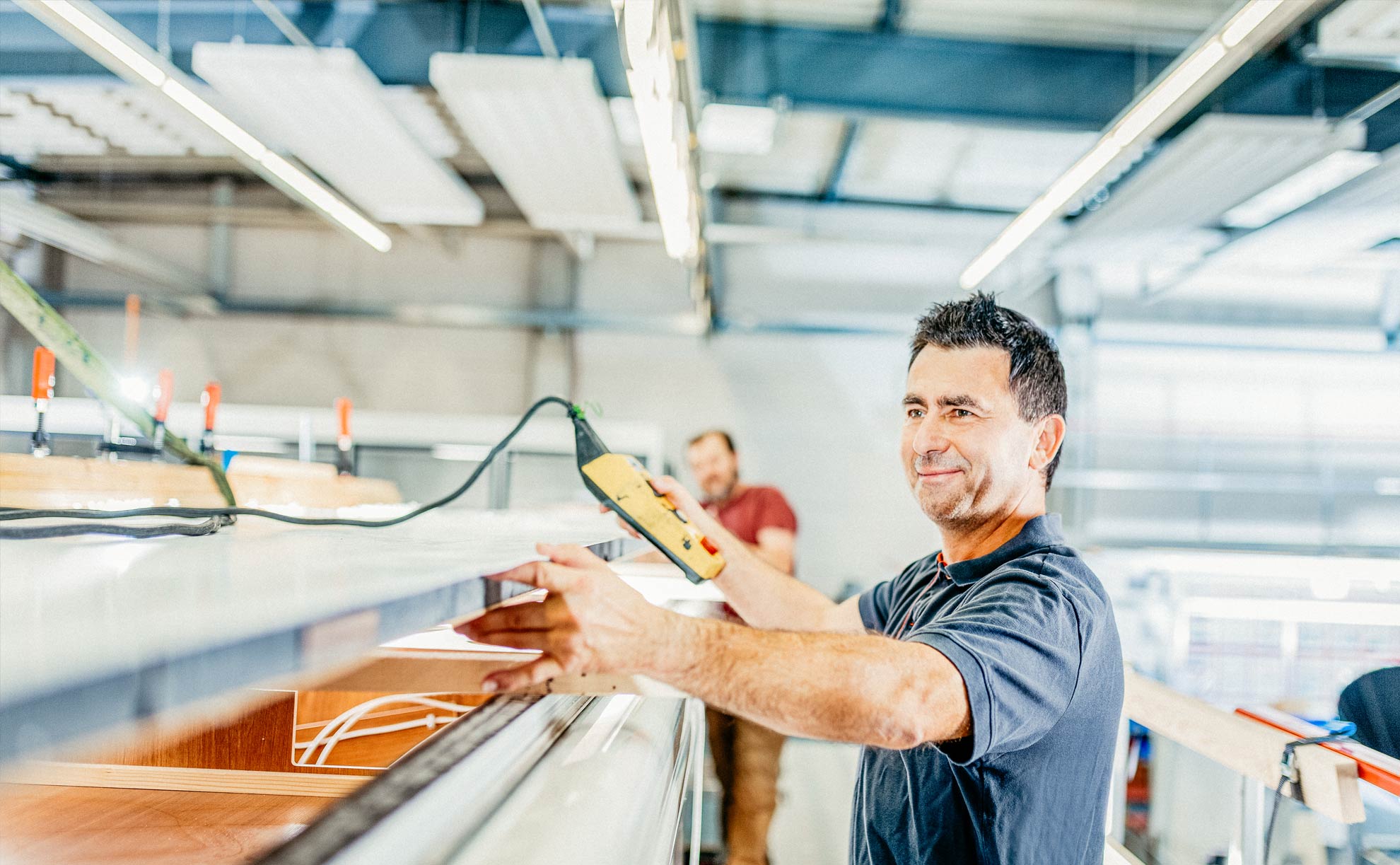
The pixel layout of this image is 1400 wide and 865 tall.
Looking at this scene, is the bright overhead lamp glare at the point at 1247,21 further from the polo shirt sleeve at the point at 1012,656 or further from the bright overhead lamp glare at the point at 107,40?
the bright overhead lamp glare at the point at 107,40

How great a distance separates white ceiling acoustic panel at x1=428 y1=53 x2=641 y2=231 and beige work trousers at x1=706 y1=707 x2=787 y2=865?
77.6 inches

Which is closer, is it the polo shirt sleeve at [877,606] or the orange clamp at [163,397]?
the polo shirt sleeve at [877,606]

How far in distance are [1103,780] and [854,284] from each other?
4.85 metres

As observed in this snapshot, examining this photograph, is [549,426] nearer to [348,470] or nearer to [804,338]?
[348,470]

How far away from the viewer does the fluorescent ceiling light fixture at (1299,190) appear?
13.2 feet

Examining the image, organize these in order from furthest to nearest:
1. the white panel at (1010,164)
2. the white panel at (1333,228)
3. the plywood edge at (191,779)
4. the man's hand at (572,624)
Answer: the white panel at (1010,164) < the white panel at (1333,228) < the plywood edge at (191,779) < the man's hand at (572,624)

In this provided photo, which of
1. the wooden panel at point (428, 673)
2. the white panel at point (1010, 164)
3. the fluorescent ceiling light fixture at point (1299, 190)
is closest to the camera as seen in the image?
the wooden panel at point (428, 673)

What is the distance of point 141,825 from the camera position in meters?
0.94

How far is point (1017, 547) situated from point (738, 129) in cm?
376

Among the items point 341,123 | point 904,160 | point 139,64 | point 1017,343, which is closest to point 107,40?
point 139,64

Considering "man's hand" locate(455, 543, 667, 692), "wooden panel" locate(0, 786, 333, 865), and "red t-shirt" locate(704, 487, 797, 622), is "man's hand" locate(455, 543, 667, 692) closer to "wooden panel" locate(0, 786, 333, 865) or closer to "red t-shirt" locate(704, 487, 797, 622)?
"wooden panel" locate(0, 786, 333, 865)

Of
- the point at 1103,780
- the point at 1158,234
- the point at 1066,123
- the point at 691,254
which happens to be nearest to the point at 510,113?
the point at 691,254

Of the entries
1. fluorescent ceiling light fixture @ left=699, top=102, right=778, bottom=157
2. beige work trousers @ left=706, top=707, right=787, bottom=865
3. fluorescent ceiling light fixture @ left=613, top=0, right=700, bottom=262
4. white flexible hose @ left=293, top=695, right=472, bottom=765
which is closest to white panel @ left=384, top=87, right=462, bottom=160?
fluorescent ceiling light fixture @ left=699, top=102, right=778, bottom=157

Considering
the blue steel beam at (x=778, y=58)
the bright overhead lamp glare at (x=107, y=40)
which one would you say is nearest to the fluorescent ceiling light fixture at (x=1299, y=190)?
the blue steel beam at (x=778, y=58)
